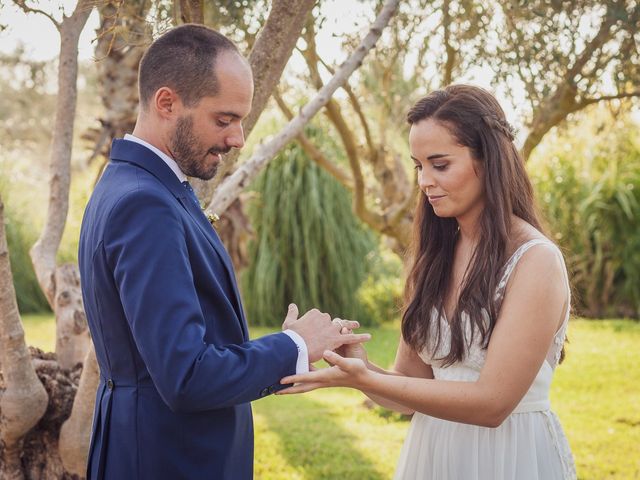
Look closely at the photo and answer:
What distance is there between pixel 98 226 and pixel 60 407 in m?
2.06

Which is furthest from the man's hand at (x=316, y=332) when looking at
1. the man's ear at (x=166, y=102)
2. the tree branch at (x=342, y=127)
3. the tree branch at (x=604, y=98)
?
the tree branch at (x=604, y=98)

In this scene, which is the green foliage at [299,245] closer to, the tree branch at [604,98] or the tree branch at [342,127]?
the tree branch at [342,127]

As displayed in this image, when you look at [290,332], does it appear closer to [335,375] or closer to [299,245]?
[335,375]

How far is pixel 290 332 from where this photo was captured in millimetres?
2121

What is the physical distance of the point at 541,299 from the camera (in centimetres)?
233

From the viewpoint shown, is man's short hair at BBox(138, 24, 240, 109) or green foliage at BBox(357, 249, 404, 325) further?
green foliage at BBox(357, 249, 404, 325)

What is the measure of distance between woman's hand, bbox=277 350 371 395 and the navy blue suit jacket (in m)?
0.13

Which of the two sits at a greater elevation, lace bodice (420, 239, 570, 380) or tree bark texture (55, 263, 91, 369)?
lace bodice (420, 239, 570, 380)

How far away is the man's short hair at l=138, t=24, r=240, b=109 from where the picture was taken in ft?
6.83

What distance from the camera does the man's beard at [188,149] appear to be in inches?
83.1

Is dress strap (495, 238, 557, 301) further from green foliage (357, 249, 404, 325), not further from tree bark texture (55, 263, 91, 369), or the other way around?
green foliage (357, 249, 404, 325)

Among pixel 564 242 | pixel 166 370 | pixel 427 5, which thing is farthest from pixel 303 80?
pixel 564 242

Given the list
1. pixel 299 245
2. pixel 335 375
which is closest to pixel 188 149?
pixel 335 375

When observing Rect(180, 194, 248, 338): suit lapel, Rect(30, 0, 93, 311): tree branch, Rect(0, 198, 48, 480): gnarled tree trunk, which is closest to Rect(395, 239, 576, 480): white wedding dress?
Rect(180, 194, 248, 338): suit lapel
